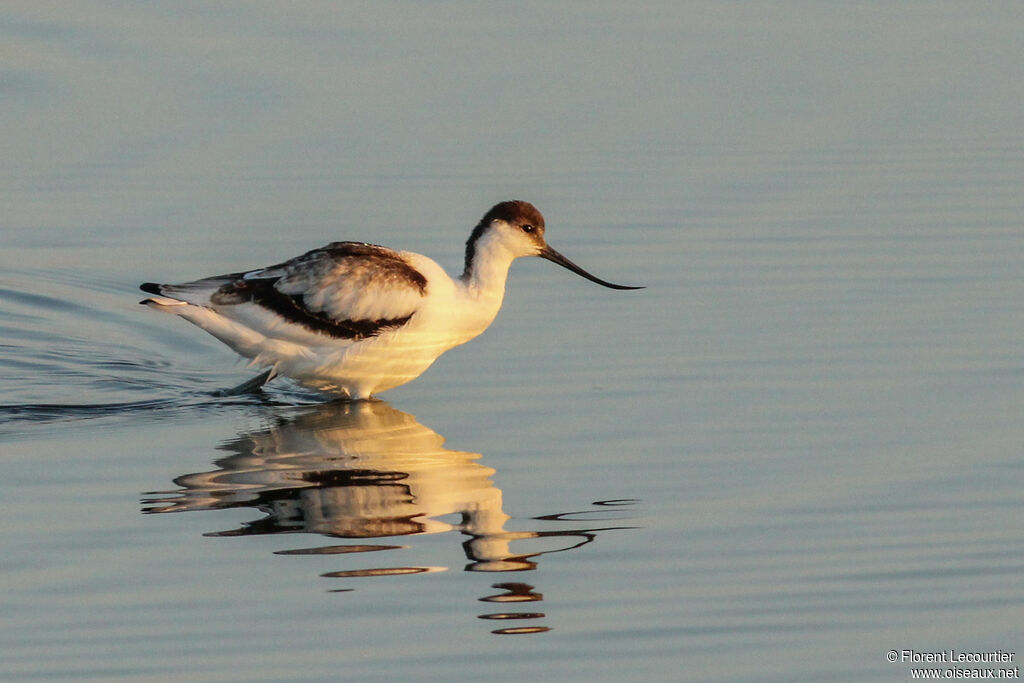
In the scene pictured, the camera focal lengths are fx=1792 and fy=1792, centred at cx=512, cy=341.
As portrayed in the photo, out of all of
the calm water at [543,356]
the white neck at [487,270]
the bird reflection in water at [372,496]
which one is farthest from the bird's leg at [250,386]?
the white neck at [487,270]

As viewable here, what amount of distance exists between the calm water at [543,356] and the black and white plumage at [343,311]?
0.31 m

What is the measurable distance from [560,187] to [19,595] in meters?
7.29

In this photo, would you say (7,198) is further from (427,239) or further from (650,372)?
(650,372)

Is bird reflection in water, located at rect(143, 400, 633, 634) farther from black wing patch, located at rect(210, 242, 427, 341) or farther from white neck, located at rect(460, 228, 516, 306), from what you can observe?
white neck, located at rect(460, 228, 516, 306)

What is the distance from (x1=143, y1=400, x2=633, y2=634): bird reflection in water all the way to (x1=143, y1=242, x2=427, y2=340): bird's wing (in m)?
0.60

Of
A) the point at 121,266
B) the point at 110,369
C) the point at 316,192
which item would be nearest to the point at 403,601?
the point at 110,369

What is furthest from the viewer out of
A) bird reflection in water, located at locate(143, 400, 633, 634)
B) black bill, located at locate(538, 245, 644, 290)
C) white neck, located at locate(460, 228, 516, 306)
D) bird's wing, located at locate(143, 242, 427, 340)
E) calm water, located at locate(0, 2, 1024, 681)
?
black bill, located at locate(538, 245, 644, 290)

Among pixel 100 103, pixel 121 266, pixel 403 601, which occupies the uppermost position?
pixel 100 103

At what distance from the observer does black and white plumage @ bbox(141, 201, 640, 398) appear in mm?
9820

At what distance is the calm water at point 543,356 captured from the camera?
6.70 m

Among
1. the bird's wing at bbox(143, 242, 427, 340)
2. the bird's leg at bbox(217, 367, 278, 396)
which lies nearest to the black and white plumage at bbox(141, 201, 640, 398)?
the bird's wing at bbox(143, 242, 427, 340)

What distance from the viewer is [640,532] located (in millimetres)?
7613

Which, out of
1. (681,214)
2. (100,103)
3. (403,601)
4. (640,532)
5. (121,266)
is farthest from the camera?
(100,103)

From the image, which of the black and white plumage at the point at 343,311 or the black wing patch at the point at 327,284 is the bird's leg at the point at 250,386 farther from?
the black wing patch at the point at 327,284
